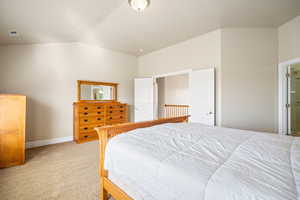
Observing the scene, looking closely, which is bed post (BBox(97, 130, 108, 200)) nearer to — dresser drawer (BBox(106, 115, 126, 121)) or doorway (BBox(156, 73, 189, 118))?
dresser drawer (BBox(106, 115, 126, 121))


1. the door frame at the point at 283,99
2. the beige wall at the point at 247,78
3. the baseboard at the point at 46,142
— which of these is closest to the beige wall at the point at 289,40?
the beige wall at the point at 247,78

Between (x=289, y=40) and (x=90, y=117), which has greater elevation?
(x=289, y=40)

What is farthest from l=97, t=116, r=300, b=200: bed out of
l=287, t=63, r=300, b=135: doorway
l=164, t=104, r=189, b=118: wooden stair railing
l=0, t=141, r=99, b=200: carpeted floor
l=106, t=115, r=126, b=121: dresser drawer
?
l=164, t=104, r=189, b=118: wooden stair railing

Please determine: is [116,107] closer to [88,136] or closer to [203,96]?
[88,136]

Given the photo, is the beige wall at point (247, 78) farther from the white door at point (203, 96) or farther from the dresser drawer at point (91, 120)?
the dresser drawer at point (91, 120)

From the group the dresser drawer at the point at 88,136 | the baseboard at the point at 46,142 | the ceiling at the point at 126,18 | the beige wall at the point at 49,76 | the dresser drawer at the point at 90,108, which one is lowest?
the baseboard at the point at 46,142

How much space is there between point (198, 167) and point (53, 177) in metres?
2.21

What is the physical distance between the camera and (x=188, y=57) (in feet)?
12.5

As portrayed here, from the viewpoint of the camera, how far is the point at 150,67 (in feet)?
16.1

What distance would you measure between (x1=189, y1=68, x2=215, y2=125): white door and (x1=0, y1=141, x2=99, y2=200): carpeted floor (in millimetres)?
2511

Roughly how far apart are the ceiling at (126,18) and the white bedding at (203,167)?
7.18ft

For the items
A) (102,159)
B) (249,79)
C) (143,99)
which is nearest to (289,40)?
(249,79)

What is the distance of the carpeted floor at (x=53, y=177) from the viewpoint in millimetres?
1706

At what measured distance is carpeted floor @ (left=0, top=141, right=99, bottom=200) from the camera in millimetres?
1706
